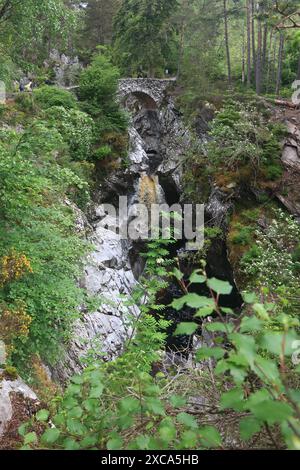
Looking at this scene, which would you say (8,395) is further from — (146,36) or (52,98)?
(146,36)

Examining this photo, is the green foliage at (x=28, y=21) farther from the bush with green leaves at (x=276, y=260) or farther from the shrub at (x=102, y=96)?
the bush with green leaves at (x=276, y=260)

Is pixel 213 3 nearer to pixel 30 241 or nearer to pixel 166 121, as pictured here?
pixel 166 121

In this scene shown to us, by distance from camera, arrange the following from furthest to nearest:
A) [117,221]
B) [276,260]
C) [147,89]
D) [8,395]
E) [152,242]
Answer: [147,89] < [117,221] < [152,242] < [276,260] < [8,395]

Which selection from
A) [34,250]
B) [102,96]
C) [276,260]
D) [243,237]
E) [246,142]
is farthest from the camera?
[102,96]

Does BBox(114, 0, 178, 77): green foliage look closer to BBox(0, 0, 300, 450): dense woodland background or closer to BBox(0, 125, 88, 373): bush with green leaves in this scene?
BBox(0, 0, 300, 450): dense woodland background

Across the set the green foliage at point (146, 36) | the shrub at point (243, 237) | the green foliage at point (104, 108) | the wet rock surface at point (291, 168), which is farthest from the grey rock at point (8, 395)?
the green foliage at point (146, 36)

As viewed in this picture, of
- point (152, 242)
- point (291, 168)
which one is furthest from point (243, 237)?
point (291, 168)

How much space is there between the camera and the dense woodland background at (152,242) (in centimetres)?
146

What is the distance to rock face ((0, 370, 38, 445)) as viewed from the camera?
365 cm

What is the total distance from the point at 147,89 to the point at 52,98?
28.3 feet

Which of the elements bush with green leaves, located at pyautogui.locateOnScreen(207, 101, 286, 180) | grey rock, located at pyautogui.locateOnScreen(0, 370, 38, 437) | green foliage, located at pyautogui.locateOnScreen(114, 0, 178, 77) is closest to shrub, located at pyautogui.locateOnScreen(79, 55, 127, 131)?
bush with green leaves, located at pyautogui.locateOnScreen(207, 101, 286, 180)

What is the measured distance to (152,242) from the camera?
1452cm

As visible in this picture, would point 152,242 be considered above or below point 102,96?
below

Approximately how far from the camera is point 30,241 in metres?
5.45
